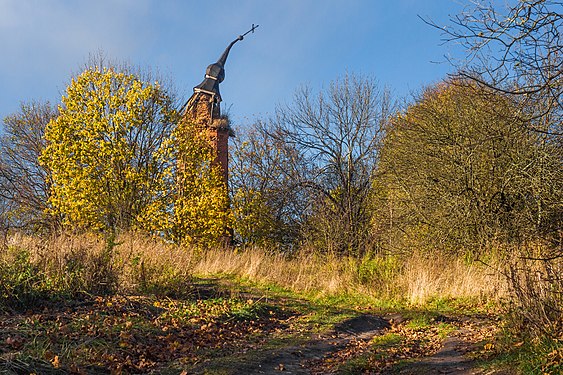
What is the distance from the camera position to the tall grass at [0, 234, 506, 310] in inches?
313

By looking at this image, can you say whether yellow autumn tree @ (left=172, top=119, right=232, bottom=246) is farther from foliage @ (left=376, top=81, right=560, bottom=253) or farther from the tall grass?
foliage @ (left=376, top=81, right=560, bottom=253)

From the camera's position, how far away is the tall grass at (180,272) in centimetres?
795

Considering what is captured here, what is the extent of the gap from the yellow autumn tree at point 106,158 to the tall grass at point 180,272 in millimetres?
4303

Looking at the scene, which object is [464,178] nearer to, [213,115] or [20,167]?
[213,115]

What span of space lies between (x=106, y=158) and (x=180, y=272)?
10969 millimetres

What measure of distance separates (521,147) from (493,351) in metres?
9.03

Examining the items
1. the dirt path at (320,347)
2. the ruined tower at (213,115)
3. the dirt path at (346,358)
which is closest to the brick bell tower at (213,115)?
the ruined tower at (213,115)

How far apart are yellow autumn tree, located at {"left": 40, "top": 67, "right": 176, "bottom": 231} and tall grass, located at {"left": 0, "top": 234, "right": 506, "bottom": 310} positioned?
430cm

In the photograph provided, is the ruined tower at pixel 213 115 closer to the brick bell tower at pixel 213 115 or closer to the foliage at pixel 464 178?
the brick bell tower at pixel 213 115

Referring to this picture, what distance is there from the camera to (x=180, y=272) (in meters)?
9.86

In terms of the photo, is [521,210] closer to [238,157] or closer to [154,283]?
[154,283]

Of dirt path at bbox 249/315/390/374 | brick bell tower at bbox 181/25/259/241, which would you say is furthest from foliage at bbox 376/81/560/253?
brick bell tower at bbox 181/25/259/241

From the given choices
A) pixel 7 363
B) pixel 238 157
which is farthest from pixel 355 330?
pixel 238 157

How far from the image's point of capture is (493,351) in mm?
5707
